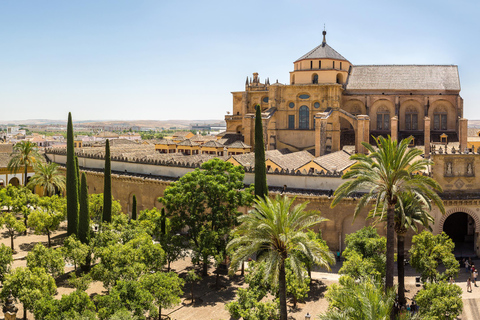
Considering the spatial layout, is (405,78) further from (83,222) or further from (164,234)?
(83,222)

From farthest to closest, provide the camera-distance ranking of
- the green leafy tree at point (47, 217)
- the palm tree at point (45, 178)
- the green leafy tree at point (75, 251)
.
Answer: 1. the palm tree at point (45, 178)
2. the green leafy tree at point (47, 217)
3. the green leafy tree at point (75, 251)

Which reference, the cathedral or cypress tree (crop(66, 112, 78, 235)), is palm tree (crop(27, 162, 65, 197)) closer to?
cypress tree (crop(66, 112, 78, 235))

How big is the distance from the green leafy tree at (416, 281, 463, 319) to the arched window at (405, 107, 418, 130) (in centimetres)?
3039

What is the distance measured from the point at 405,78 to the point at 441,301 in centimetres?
3454

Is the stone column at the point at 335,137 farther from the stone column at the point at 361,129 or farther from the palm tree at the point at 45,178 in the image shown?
the palm tree at the point at 45,178

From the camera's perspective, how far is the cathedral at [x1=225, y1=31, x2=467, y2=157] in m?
46.3

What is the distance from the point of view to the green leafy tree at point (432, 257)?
863 inches

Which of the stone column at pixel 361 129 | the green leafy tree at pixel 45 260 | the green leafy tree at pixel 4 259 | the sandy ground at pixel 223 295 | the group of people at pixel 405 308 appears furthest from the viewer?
the stone column at pixel 361 129

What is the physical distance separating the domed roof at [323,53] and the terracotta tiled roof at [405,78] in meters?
3.04

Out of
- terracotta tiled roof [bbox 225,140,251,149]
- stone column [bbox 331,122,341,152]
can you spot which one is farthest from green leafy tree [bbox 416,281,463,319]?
terracotta tiled roof [bbox 225,140,251,149]

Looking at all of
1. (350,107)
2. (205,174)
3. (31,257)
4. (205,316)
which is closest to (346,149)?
(350,107)

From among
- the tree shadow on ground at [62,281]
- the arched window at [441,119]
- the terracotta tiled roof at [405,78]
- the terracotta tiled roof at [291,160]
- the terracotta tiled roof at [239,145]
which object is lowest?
the tree shadow on ground at [62,281]

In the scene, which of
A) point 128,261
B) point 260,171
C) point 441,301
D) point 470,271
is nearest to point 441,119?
point 470,271

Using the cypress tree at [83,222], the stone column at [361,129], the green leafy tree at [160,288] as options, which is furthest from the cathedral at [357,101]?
the green leafy tree at [160,288]
